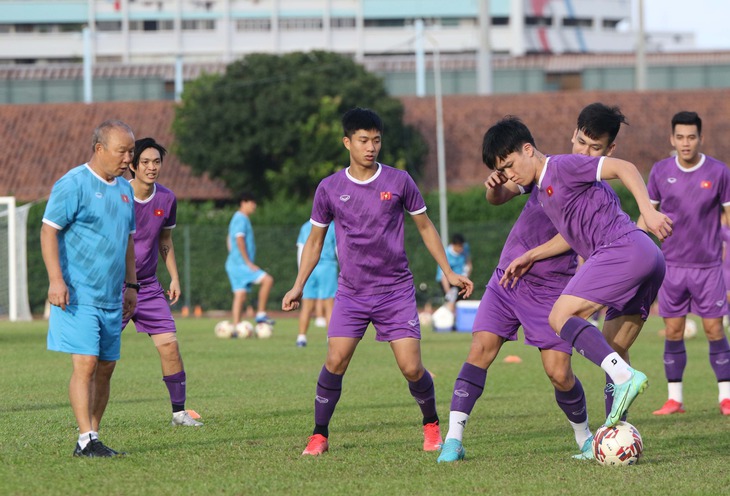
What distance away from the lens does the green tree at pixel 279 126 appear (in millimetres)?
39281

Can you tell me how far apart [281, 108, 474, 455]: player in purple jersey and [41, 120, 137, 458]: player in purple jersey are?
1158 mm

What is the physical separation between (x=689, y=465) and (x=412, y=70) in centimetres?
6055

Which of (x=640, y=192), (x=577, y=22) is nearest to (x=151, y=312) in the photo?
(x=640, y=192)

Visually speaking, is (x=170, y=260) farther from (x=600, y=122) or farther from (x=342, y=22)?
(x=342, y=22)

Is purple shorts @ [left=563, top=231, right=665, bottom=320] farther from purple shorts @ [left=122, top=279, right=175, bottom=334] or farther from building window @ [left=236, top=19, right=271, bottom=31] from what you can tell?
building window @ [left=236, top=19, right=271, bottom=31]

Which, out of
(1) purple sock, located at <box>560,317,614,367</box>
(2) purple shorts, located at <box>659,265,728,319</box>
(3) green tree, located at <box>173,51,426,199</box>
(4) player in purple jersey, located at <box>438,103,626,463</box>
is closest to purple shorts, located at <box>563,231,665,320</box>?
(1) purple sock, located at <box>560,317,614,367</box>

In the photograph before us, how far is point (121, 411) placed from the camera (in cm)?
1016

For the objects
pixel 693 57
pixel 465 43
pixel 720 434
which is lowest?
pixel 720 434

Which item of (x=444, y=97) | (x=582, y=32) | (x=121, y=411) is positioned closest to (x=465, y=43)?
(x=582, y=32)

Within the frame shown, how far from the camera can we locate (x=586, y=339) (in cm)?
700

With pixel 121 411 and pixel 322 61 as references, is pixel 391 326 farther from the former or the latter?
pixel 322 61

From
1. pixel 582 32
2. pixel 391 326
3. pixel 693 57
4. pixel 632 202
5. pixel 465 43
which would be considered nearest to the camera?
pixel 391 326

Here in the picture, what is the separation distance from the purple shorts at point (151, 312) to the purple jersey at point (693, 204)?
14.5 feet

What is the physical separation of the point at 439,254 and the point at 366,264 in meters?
0.49
